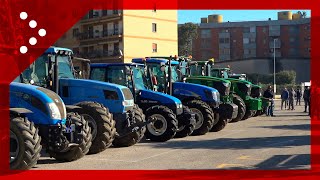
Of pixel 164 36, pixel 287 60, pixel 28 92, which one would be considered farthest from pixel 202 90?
pixel 287 60

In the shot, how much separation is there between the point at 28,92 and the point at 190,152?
4.37 metres

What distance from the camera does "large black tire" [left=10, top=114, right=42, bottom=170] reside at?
29.6 ft

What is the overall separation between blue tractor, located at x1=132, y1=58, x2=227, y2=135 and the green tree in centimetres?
6494

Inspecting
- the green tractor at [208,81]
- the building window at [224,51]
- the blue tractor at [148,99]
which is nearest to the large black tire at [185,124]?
the blue tractor at [148,99]

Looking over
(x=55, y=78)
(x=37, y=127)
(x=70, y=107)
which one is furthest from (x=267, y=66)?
(x=37, y=127)

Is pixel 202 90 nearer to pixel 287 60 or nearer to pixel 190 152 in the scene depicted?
pixel 190 152

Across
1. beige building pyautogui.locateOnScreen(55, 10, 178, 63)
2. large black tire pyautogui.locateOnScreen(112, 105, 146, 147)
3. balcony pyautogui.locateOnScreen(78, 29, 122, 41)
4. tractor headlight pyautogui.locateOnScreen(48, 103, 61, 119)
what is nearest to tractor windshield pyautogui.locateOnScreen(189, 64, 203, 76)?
large black tire pyautogui.locateOnScreen(112, 105, 146, 147)

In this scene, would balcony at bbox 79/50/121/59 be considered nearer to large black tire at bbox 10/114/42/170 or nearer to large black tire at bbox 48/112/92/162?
large black tire at bbox 48/112/92/162

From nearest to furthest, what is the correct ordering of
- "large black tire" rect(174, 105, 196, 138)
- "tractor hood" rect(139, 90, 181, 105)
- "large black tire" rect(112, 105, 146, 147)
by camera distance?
"large black tire" rect(112, 105, 146, 147), "tractor hood" rect(139, 90, 181, 105), "large black tire" rect(174, 105, 196, 138)

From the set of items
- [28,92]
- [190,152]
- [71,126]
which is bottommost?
[190,152]

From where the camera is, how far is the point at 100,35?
62.2 metres

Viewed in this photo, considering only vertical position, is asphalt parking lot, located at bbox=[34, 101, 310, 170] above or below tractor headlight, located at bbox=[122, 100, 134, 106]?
below

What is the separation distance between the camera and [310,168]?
Result: 979 centimetres

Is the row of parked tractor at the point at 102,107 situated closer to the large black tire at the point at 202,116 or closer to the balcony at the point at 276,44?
the large black tire at the point at 202,116
